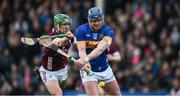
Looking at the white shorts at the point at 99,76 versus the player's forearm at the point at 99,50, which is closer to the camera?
the player's forearm at the point at 99,50

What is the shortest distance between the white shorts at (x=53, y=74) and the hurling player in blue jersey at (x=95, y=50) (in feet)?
2.39

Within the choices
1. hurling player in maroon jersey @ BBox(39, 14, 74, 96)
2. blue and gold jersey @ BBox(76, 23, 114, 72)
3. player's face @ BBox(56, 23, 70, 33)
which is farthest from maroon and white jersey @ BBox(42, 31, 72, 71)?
blue and gold jersey @ BBox(76, 23, 114, 72)

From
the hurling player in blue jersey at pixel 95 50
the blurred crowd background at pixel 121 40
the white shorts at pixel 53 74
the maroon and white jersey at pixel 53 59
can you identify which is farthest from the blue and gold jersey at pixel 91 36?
the blurred crowd background at pixel 121 40

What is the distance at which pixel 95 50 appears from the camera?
15.1 m

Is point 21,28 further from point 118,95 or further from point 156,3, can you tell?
point 118,95

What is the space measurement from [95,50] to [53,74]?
4.62 ft

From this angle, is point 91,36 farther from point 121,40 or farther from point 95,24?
point 121,40

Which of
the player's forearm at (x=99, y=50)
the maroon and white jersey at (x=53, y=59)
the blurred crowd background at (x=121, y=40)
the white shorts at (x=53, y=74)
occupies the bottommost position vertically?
the blurred crowd background at (x=121, y=40)

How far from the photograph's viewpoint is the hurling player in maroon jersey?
15609mm

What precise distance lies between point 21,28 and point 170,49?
4.97m

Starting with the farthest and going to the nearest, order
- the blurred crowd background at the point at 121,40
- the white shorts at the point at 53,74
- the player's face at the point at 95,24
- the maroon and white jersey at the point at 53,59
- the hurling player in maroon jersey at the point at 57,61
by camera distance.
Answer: the blurred crowd background at the point at 121,40 → the white shorts at the point at 53,74 → the maroon and white jersey at the point at 53,59 → the hurling player in maroon jersey at the point at 57,61 → the player's face at the point at 95,24

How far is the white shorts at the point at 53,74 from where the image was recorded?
16.1 meters

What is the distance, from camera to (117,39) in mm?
25156

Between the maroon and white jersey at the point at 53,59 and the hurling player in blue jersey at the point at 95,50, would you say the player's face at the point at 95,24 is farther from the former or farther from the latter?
the maroon and white jersey at the point at 53,59
